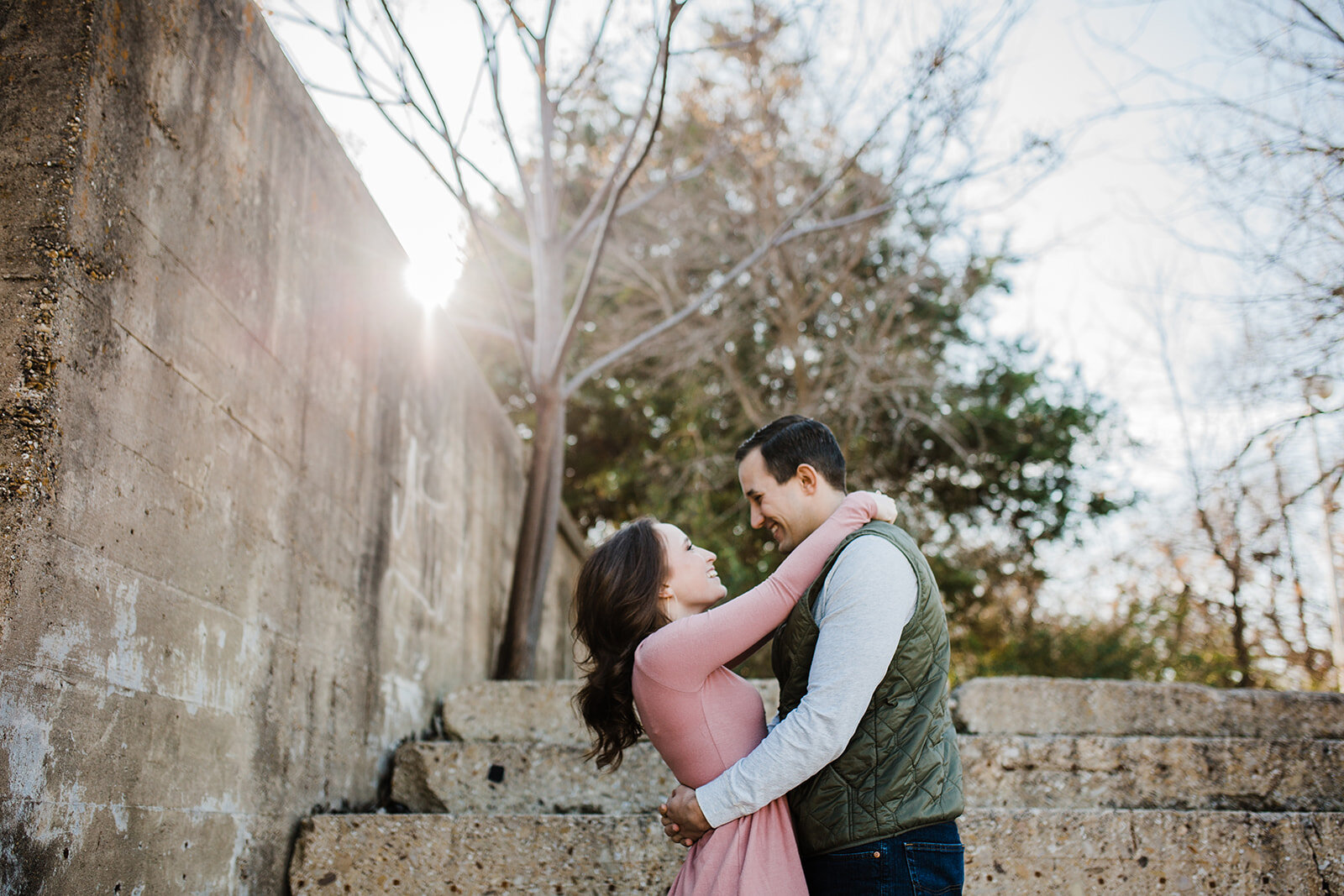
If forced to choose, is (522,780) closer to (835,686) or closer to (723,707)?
(723,707)

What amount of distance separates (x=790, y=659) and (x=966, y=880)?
1.31m

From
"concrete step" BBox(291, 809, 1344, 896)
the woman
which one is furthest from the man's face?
"concrete step" BBox(291, 809, 1344, 896)

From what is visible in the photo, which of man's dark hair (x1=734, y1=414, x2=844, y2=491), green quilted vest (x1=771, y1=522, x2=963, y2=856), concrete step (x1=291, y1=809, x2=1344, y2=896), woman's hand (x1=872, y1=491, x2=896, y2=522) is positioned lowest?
concrete step (x1=291, y1=809, x2=1344, y2=896)

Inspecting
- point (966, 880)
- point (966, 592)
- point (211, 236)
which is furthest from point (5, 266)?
point (966, 592)

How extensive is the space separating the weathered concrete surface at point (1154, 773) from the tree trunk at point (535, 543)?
293 cm

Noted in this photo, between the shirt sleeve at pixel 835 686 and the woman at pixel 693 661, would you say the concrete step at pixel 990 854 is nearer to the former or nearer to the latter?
the woman at pixel 693 661

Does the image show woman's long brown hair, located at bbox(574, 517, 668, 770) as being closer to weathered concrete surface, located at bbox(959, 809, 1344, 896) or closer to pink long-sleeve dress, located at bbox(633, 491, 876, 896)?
pink long-sleeve dress, located at bbox(633, 491, 876, 896)

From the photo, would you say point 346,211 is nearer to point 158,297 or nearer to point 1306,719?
point 158,297

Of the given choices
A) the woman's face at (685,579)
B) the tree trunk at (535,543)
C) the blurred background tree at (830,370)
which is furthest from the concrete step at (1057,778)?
the blurred background tree at (830,370)

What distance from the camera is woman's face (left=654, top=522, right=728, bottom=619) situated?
2.28 m

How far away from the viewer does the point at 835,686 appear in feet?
6.05

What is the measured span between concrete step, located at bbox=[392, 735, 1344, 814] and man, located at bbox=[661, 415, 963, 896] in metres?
1.56

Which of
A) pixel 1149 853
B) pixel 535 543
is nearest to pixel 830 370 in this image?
pixel 535 543

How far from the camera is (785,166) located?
1025 centimetres
